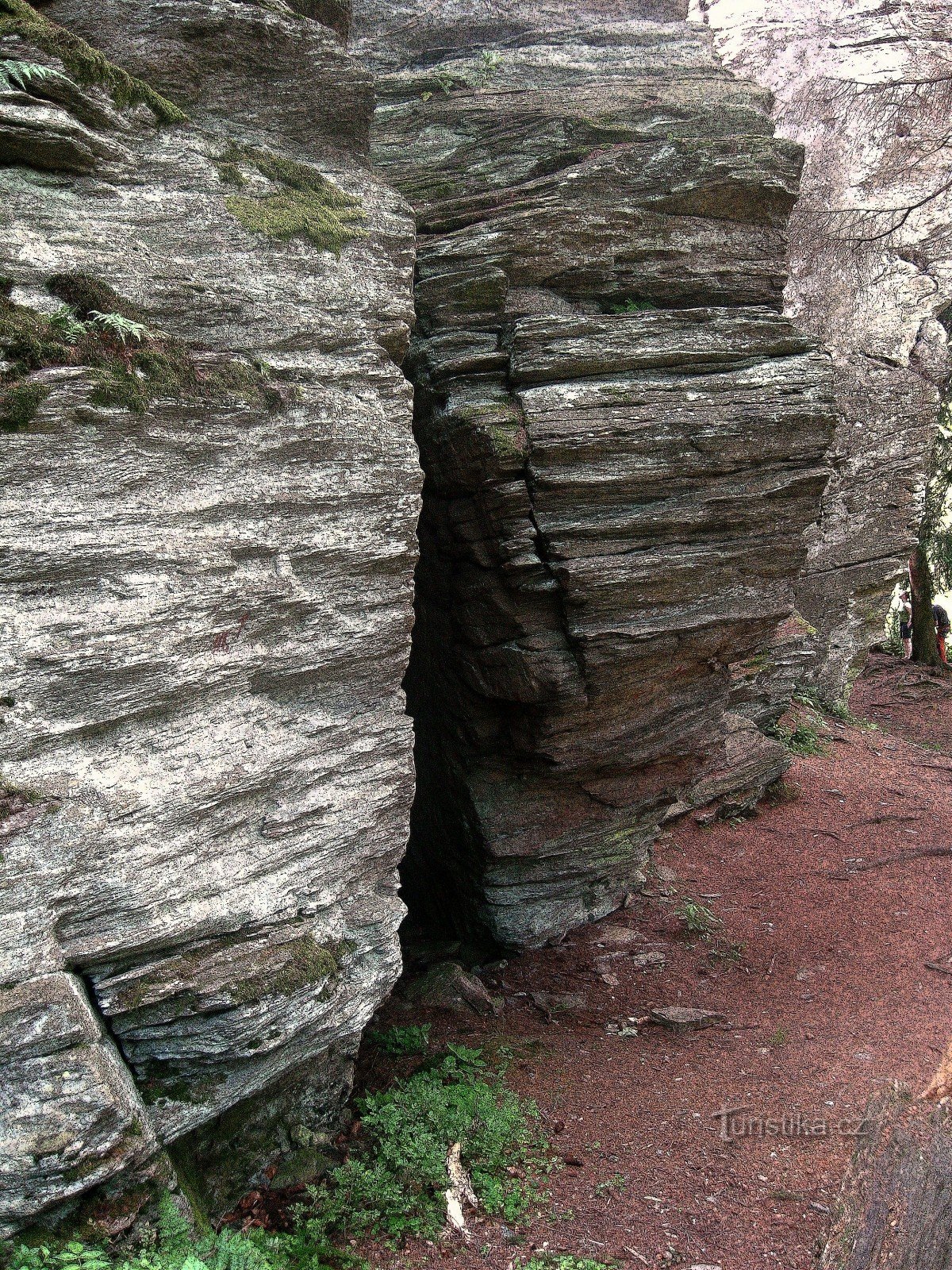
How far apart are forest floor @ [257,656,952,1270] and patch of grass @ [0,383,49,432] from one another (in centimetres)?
571

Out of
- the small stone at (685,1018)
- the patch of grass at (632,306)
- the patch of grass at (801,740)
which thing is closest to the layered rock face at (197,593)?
the patch of grass at (632,306)

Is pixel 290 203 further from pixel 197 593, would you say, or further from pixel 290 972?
pixel 290 972

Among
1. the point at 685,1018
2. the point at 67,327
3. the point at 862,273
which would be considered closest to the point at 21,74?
the point at 67,327

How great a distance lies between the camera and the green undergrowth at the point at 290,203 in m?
6.38

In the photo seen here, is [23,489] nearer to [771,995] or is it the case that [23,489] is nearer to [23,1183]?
[23,1183]

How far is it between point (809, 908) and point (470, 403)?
25.1 feet

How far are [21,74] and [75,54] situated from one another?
472 mm

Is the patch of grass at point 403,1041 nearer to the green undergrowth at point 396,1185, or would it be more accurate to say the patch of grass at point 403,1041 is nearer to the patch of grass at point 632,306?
the green undergrowth at point 396,1185

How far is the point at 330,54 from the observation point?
275 inches

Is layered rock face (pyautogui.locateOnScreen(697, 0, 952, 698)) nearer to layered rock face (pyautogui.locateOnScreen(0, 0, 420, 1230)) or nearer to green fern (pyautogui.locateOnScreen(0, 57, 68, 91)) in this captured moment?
layered rock face (pyautogui.locateOnScreen(0, 0, 420, 1230))

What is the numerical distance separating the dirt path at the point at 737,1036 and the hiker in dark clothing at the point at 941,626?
30.2 ft

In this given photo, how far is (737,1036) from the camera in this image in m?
8.71

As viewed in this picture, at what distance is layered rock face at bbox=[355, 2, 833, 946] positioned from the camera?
815 centimetres

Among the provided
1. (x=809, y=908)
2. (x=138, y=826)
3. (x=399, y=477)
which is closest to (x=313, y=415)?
(x=399, y=477)
